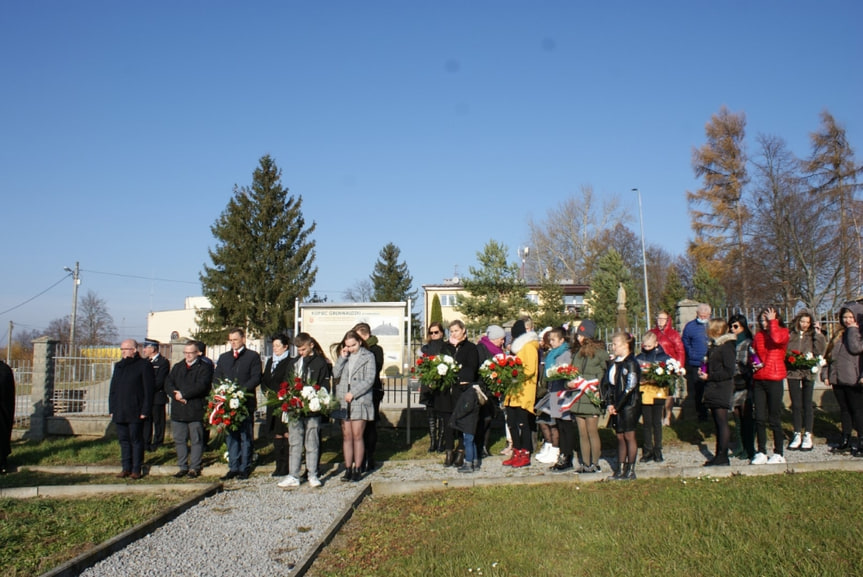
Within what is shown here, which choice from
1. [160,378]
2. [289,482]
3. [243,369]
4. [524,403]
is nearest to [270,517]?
[289,482]

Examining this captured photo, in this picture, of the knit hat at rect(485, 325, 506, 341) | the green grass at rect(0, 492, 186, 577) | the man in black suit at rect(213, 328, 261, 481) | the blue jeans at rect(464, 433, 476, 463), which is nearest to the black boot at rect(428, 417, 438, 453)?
the knit hat at rect(485, 325, 506, 341)

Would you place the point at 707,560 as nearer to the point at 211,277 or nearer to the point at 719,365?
the point at 719,365

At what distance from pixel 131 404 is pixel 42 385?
6.03 meters

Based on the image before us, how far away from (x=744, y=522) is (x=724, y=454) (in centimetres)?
262

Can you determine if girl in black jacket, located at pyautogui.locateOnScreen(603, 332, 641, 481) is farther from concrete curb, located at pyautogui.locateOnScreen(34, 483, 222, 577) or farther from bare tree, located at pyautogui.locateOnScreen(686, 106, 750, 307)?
bare tree, located at pyautogui.locateOnScreen(686, 106, 750, 307)

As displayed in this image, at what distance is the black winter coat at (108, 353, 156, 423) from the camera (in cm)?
949

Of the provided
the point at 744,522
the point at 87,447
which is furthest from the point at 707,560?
the point at 87,447

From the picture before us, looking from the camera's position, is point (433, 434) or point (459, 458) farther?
point (433, 434)

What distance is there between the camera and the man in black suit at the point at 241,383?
30.5 feet

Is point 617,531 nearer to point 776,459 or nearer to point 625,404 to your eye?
point 625,404

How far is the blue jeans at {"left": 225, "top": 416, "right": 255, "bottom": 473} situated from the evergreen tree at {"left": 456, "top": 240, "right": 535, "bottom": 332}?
103 ft

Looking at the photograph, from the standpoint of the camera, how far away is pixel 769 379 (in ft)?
27.9

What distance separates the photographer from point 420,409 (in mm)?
13148

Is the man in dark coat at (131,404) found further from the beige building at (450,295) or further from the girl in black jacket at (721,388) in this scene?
the beige building at (450,295)
